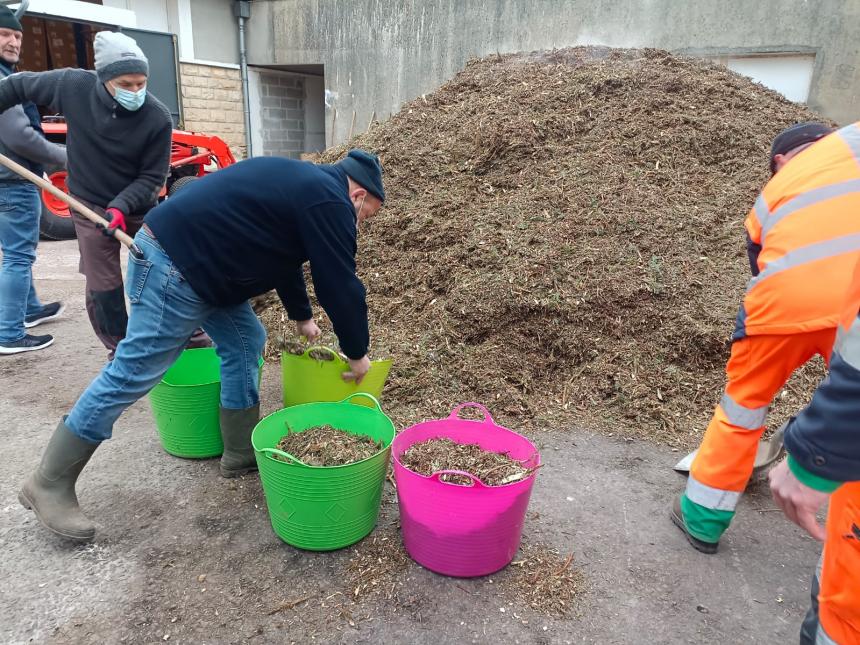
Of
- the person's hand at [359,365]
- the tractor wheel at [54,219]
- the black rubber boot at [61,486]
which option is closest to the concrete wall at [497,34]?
the tractor wheel at [54,219]

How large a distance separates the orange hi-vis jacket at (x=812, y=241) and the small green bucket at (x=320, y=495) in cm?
140

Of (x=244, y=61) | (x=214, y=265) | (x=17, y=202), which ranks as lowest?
(x=17, y=202)

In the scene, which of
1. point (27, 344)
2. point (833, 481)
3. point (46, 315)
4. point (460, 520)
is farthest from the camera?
point (46, 315)

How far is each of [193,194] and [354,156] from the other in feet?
1.94

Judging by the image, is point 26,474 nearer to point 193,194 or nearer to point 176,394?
point 176,394

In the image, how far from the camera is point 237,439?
104 inches

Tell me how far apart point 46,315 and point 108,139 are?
2.24 metres

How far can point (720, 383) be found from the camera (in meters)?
3.37

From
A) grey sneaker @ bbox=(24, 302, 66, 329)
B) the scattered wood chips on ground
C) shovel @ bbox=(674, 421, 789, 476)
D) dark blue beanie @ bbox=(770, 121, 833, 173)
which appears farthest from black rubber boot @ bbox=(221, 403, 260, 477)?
grey sneaker @ bbox=(24, 302, 66, 329)

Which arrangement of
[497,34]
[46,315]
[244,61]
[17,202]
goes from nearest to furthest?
[17,202] → [46,315] → [497,34] → [244,61]

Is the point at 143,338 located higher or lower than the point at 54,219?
higher

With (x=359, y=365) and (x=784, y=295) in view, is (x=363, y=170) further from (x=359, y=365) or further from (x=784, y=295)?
(x=784, y=295)

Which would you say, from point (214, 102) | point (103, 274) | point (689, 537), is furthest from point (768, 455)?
point (214, 102)

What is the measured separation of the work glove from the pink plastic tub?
1.92m
